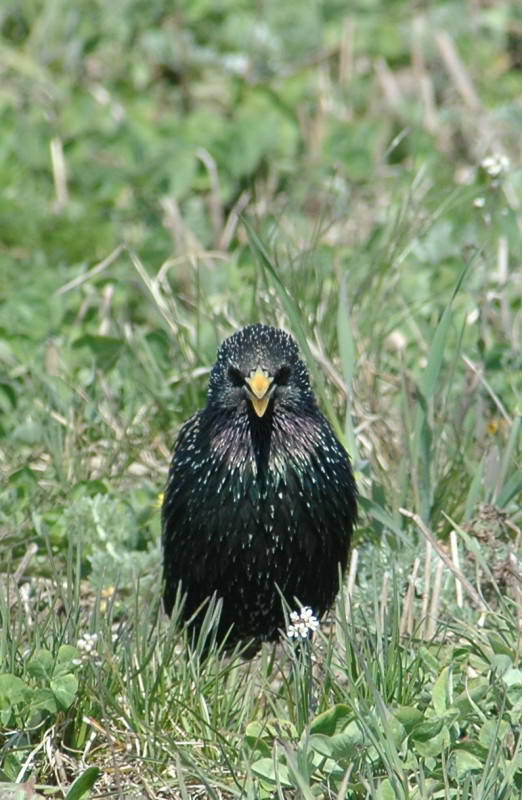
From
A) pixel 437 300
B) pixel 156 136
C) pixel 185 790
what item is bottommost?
pixel 185 790

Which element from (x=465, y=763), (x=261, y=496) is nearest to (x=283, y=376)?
(x=261, y=496)

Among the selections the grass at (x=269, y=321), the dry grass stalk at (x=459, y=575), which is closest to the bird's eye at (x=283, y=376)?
the grass at (x=269, y=321)

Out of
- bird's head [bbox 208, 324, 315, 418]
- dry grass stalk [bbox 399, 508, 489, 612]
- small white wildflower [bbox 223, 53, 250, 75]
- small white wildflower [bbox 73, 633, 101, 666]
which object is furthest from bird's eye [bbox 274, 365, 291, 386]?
small white wildflower [bbox 223, 53, 250, 75]

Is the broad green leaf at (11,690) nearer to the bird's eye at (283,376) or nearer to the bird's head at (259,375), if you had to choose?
the bird's head at (259,375)

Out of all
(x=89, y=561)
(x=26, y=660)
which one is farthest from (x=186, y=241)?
(x=26, y=660)

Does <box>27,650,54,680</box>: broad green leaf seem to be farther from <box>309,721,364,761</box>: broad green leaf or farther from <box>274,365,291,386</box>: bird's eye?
<box>274,365,291,386</box>: bird's eye

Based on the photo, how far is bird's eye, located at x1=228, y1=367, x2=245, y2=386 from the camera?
326 centimetres

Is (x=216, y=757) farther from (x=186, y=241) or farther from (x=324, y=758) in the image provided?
(x=186, y=241)

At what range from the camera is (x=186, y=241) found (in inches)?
209

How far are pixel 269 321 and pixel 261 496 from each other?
99cm

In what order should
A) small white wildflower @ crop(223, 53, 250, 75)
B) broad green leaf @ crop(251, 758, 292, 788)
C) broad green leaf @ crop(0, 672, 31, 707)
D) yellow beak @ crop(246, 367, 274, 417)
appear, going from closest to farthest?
broad green leaf @ crop(251, 758, 292, 788) < broad green leaf @ crop(0, 672, 31, 707) < yellow beak @ crop(246, 367, 274, 417) < small white wildflower @ crop(223, 53, 250, 75)

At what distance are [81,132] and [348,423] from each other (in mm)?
A: 2655

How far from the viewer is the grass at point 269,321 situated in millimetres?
2834

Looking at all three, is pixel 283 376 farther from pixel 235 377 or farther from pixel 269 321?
pixel 269 321
